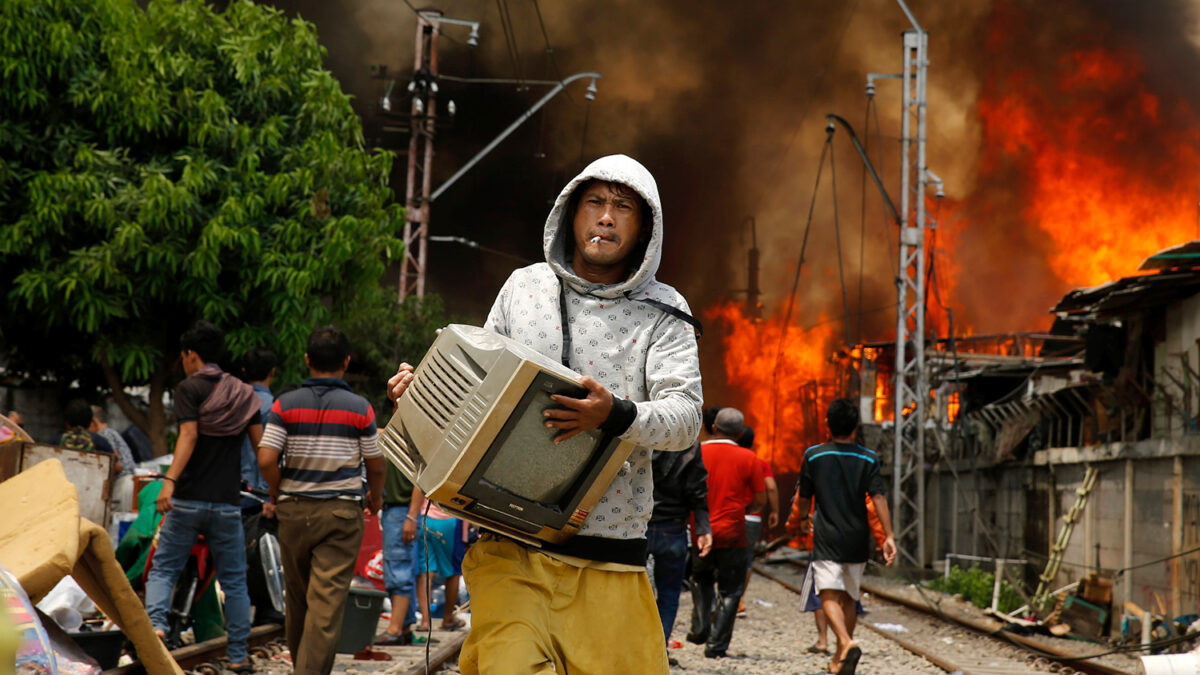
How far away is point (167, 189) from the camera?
13.9 m

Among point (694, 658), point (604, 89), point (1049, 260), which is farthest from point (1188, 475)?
point (604, 89)

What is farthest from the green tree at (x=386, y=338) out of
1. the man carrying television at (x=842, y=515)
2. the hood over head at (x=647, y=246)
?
the hood over head at (x=647, y=246)

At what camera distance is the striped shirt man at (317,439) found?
704 centimetres

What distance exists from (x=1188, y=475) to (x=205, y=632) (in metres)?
10.2

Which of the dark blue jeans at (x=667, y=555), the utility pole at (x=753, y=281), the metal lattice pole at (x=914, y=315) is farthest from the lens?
the utility pole at (x=753, y=281)

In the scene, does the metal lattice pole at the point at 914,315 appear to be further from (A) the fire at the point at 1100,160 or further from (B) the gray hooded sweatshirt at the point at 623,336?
(B) the gray hooded sweatshirt at the point at 623,336

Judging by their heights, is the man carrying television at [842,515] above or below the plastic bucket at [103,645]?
above

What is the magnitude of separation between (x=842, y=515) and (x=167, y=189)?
8419 mm

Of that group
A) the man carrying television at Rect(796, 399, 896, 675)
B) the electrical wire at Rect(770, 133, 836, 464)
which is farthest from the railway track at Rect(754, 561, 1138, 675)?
the electrical wire at Rect(770, 133, 836, 464)

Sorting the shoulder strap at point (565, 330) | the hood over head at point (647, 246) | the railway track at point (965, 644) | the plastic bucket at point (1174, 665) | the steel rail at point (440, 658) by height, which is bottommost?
the railway track at point (965, 644)

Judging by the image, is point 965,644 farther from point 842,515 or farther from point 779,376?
point 779,376

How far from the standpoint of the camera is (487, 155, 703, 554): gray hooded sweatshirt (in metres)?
3.53

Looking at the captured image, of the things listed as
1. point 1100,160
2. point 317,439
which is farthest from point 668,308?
point 1100,160

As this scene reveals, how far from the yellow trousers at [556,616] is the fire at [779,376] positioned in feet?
148
